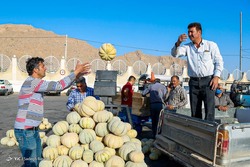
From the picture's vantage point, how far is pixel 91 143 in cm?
453

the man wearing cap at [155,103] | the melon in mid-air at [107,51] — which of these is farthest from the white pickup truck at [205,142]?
the melon in mid-air at [107,51]

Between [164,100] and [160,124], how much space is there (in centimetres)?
281

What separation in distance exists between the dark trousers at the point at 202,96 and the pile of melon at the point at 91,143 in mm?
1341

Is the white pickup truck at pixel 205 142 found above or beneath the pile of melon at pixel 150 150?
above

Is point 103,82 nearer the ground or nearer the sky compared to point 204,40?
nearer the ground

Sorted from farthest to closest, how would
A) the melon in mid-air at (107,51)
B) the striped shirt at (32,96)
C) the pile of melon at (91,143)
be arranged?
1. the melon in mid-air at (107,51)
2. the pile of melon at (91,143)
3. the striped shirt at (32,96)

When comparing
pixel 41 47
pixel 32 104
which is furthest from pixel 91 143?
pixel 41 47

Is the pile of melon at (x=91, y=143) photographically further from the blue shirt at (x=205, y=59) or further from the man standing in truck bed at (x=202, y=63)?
the blue shirt at (x=205, y=59)

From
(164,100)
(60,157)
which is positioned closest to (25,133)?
(60,157)

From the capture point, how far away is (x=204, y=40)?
4.88 m

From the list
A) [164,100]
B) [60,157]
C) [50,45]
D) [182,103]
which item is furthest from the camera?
[50,45]

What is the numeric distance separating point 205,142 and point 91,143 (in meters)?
1.89

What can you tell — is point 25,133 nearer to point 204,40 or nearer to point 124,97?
point 204,40

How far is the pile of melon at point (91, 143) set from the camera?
4215mm
